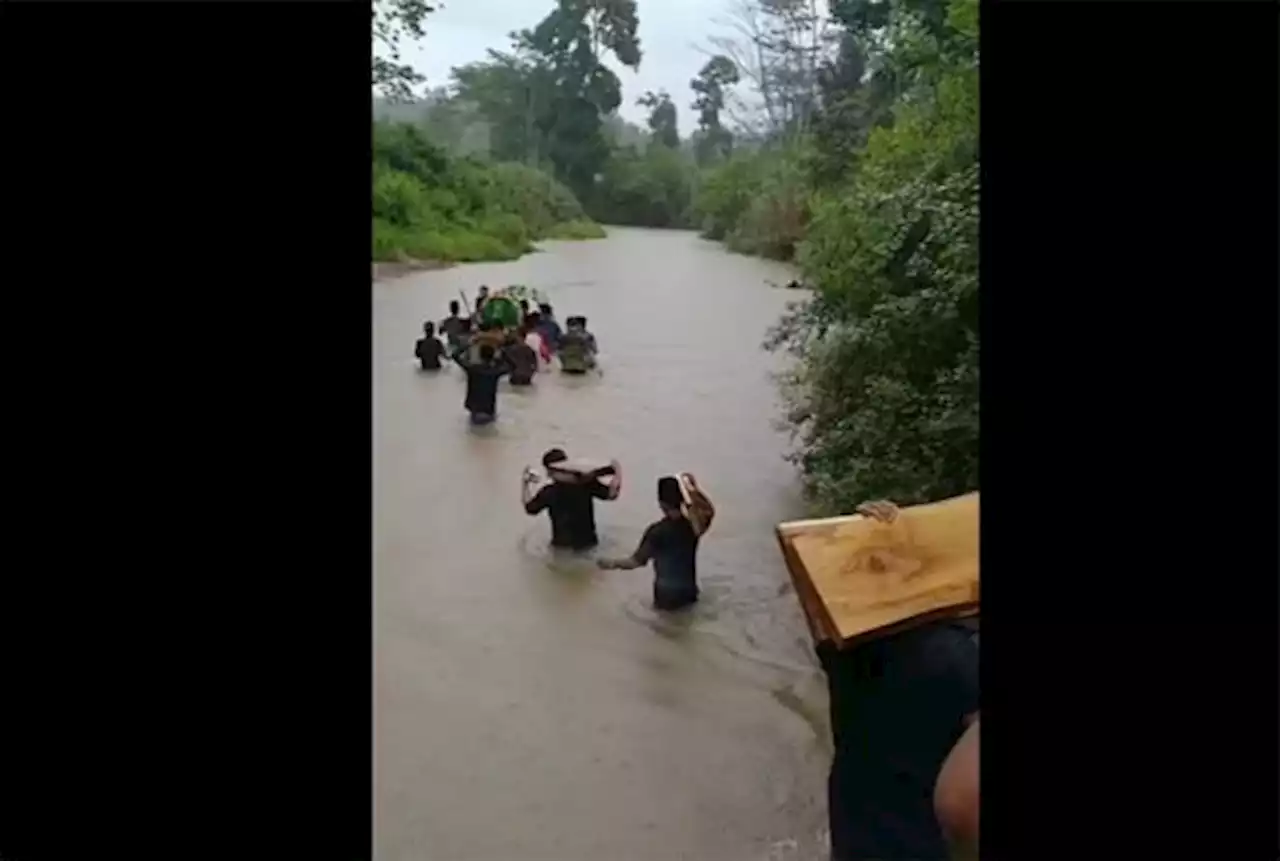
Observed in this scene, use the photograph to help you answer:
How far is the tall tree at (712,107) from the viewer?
154cm

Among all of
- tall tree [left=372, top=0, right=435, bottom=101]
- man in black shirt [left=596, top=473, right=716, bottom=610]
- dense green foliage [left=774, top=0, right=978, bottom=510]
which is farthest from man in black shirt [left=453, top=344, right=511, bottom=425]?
tall tree [left=372, top=0, right=435, bottom=101]

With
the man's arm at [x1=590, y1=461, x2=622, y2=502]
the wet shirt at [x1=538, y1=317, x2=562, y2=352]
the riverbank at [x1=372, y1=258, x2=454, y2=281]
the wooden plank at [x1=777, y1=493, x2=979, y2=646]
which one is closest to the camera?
the wooden plank at [x1=777, y1=493, x2=979, y2=646]

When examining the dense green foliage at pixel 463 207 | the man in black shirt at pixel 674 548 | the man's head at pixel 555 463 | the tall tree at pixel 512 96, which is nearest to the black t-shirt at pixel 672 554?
the man in black shirt at pixel 674 548

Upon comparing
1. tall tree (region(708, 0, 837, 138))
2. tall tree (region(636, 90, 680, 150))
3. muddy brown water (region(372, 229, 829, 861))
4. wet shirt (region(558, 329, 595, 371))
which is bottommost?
muddy brown water (region(372, 229, 829, 861))

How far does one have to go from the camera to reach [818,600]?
824 mm

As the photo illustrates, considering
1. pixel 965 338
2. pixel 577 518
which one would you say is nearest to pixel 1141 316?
pixel 965 338

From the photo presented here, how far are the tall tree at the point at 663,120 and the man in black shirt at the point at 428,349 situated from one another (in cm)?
40

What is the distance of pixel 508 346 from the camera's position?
1.92 meters

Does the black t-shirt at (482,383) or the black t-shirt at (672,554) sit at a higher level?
the black t-shirt at (482,383)

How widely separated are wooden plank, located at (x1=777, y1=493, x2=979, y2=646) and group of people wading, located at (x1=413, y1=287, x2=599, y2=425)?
40.8 inches

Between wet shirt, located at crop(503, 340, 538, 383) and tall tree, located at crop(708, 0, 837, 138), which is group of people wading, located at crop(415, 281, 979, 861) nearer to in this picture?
wet shirt, located at crop(503, 340, 538, 383)

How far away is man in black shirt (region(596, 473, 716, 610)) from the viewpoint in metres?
1.66

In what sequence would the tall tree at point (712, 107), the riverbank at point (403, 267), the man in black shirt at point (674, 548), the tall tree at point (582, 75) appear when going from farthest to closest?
the man in black shirt at point (674, 548), the tall tree at point (712, 107), the tall tree at point (582, 75), the riverbank at point (403, 267)

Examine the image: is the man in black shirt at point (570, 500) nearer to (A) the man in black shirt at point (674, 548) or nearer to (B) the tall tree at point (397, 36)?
(A) the man in black shirt at point (674, 548)
